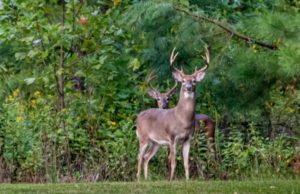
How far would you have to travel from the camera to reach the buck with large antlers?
12.2 metres

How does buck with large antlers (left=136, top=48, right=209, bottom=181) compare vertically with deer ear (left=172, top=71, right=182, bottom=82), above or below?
below

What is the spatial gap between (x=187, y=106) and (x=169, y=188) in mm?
2462

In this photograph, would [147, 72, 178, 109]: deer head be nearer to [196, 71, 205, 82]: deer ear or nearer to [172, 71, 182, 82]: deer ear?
A: [172, 71, 182, 82]: deer ear

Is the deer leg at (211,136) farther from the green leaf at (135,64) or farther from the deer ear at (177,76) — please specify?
the deer ear at (177,76)

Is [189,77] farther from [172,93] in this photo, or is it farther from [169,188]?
[172,93]

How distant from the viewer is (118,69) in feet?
47.3

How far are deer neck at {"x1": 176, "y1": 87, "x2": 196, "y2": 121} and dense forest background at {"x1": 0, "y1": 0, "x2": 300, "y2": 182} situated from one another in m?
0.39

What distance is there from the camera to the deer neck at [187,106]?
12.4 meters

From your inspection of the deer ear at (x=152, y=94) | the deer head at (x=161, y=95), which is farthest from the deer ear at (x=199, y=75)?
the deer ear at (x=152, y=94)

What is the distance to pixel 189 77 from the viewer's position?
11.6 m

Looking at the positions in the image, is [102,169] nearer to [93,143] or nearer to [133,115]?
[93,143]

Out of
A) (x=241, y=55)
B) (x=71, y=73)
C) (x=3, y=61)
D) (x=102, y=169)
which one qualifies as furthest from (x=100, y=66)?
(x=241, y=55)

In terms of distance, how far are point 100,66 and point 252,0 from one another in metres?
3.17

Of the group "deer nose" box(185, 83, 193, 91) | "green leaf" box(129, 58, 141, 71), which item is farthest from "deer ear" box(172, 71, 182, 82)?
"green leaf" box(129, 58, 141, 71)
